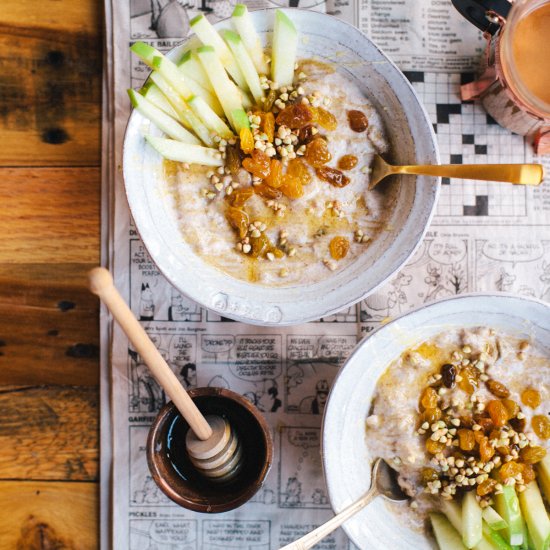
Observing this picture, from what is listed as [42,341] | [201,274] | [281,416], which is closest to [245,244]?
[201,274]

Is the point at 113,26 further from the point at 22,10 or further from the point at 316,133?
the point at 316,133

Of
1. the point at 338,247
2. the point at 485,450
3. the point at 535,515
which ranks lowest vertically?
the point at 535,515

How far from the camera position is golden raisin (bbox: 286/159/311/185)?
3.72 ft

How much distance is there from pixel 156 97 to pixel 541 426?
2.93 feet

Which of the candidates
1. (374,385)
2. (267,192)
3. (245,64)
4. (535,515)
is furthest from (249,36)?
(535,515)

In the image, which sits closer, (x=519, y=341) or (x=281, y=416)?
(x=519, y=341)

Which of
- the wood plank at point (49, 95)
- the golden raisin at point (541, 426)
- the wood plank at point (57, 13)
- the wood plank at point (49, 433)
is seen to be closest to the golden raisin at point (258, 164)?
the wood plank at point (49, 95)

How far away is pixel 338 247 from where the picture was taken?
1.13m

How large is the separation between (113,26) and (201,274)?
53 cm

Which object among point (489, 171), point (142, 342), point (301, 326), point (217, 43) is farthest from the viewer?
point (301, 326)

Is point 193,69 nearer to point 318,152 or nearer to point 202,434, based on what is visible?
point 318,152

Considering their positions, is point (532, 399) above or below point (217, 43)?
below

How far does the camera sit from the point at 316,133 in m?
1.14

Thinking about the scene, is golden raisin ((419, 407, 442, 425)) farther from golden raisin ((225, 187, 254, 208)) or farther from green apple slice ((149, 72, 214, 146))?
green apple slice ((149, 72, 214, 146))
